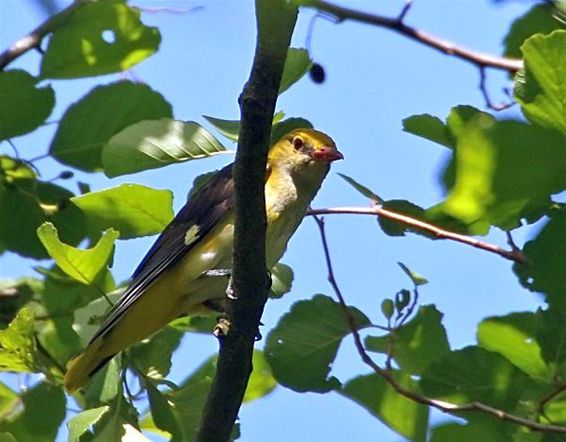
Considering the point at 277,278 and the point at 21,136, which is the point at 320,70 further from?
the point at 21,136

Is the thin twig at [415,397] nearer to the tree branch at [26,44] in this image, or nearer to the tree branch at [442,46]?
the tree branch at [442,46]

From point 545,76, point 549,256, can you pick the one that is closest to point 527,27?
point 549,256

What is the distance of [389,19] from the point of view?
148 inches

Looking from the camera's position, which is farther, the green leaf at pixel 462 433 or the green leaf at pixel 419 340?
the green leaf at pixel 419 340

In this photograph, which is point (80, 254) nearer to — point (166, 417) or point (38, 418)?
point (166, 417)

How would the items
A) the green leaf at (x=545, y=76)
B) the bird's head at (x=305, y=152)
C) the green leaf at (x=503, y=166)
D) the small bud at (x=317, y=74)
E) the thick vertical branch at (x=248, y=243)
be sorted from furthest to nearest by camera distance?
the bird's head at (x=305, y=152), the small bud at (x=317, y=74), the thick vertical branch at (x=248, y=243), the green leaf at (x=545, y=76), the green leaf at (x=503, y=166)

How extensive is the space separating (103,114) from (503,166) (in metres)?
2.76

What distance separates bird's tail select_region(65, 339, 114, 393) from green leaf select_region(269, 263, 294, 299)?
795 millimetres

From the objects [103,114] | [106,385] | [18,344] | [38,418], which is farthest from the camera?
[103,114]

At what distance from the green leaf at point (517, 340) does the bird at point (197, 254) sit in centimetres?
128

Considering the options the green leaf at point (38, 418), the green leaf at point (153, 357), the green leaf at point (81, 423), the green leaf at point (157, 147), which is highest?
the green leaf at point (157, 147)

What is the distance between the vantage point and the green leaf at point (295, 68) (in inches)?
151

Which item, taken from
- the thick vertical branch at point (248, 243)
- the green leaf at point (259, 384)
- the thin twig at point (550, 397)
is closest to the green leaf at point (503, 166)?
the thick vertical branch at point (248, 243)

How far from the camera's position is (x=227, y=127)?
12.5ft
